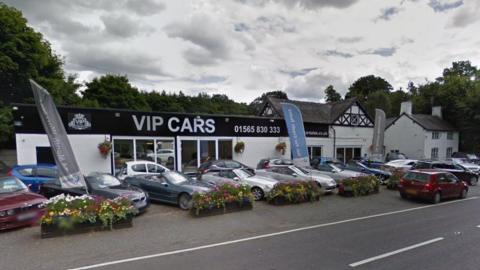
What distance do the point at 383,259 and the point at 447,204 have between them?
9084 millimetres

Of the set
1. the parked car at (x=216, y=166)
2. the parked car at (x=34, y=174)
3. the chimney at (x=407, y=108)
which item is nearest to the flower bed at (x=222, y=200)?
the parked car at (x=216, y=166)

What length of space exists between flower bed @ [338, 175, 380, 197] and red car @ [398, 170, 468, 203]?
4.43ft

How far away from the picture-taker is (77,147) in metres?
15.1

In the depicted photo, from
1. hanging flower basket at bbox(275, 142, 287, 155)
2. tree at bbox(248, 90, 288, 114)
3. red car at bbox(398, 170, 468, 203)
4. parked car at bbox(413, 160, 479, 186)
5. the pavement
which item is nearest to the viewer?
the pavement

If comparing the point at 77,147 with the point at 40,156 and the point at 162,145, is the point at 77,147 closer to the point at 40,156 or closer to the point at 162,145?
the point at 40,156

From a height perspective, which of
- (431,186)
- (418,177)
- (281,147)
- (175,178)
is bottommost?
(431,186)

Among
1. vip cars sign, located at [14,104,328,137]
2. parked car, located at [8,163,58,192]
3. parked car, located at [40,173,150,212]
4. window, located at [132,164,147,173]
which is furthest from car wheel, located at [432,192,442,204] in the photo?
parked car, located at [8,163,58,192]

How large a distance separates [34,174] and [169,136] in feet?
25.9

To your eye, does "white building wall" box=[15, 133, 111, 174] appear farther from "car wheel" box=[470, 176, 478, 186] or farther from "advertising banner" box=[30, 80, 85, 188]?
"car wheel" box=[470, 176, 478, 186]

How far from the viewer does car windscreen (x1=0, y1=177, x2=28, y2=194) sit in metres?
8.52

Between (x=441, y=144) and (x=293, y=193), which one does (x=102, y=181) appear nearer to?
(x=293, y=193)

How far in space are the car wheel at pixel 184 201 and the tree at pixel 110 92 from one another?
32533 millimetres

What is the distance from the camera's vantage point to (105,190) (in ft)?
31.1

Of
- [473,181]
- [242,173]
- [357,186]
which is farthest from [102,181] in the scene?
[473,181]
